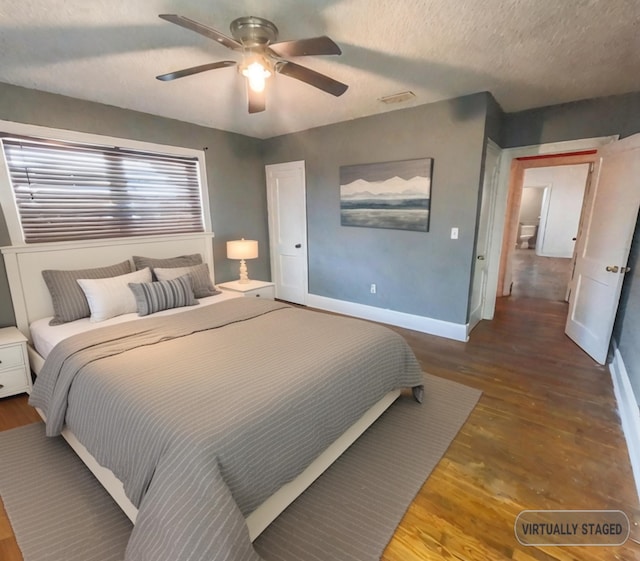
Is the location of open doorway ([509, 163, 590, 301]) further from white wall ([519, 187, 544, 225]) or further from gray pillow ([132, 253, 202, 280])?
gray pillow ([132, 253, 202, 280])

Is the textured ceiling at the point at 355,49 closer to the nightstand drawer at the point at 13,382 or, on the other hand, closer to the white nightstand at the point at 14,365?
the white nightstand at the point at 14,365

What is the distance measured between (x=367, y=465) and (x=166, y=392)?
3.84 ft

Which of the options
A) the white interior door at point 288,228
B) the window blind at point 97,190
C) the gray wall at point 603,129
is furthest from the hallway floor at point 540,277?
the window blind at point 97,190

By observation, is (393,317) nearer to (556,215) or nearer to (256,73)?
(256,73)

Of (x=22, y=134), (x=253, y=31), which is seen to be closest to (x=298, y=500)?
(x=253, y=31)

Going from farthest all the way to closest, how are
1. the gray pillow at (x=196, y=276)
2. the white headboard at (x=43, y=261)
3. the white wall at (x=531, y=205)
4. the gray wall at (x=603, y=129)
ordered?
1. the white wall at (x=531, y=205)
2. the gray pillow at (x=196, y=276)
3. the white headboard at (x=43, y=261)
4. the gray wall at (x=603, y=129)

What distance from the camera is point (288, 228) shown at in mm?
4727

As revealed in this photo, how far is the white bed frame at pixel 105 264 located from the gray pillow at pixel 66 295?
157mm

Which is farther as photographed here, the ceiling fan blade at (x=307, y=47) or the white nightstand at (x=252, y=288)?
the white nightstand at (x=252, y=288)

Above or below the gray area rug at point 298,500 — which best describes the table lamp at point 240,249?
above

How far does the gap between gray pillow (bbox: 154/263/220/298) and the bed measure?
0.59 meters

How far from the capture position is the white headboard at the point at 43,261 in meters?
2.70

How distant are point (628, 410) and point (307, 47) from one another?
117 inches

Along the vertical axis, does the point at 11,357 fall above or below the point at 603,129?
below
